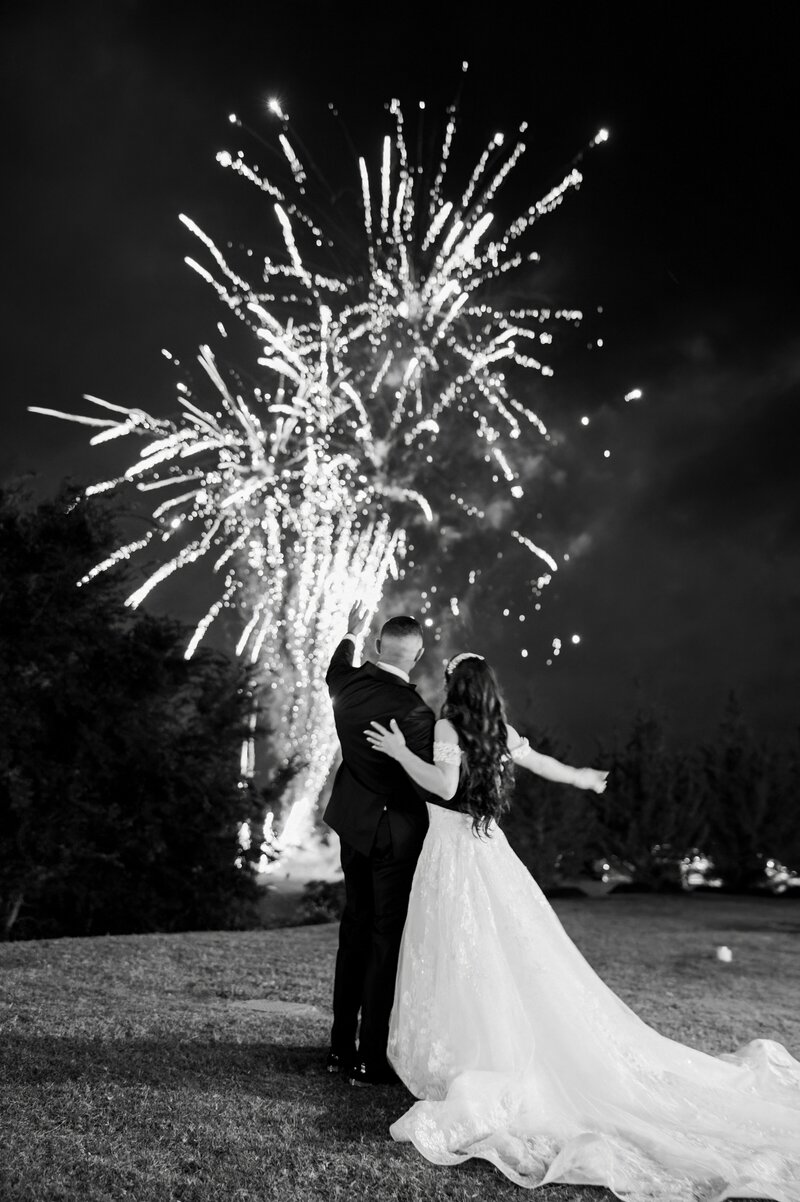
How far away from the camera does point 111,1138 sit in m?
3.66

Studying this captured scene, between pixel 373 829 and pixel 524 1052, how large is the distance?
129cm

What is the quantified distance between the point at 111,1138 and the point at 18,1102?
23.3 inches

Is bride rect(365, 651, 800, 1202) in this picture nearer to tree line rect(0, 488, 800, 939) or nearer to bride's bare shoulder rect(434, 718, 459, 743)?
bride's bare shoulder rect(434, 718, 459, 743)

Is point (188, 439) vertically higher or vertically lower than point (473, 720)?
higher

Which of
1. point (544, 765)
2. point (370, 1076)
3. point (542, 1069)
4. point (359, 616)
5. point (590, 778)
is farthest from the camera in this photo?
point (359, 616)

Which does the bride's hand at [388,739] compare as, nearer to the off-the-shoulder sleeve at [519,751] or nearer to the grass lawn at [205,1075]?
the off-the-shoulder sleeve at [519,751]

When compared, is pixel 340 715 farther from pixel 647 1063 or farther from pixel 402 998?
pixel 647 1063

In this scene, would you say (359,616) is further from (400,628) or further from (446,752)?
(446,752)

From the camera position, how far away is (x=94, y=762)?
14.2 meters

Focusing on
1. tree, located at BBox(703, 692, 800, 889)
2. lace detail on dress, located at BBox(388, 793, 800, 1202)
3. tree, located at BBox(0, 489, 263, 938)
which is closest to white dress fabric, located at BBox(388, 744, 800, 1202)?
lace detail on dress, located at BBox(388, 793, 800, 1202)

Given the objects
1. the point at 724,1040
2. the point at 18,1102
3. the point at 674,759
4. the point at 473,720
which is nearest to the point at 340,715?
the point at 473,720

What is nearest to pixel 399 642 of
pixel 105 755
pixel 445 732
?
pixel 445 732

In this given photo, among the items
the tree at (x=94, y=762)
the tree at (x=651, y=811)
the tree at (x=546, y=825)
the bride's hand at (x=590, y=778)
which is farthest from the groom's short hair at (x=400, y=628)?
the tree at (x=651, y=811)

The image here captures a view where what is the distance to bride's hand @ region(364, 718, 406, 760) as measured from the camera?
4.77m
